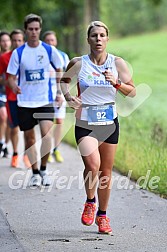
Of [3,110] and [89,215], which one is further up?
[89,215]

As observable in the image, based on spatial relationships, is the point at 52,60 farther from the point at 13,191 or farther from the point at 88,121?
the point at 88,121

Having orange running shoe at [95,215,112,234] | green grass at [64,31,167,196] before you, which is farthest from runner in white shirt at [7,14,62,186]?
orange running shoe at [95,215,112,234]

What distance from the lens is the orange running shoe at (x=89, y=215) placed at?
7605 millimetres

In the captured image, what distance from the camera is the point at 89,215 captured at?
7637 millimetres

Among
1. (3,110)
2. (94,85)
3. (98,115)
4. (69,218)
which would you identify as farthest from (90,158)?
(3,110)

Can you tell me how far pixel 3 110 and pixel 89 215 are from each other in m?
6.43

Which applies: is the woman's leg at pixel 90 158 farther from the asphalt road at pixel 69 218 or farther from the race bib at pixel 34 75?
the race bib at pixel 34 75

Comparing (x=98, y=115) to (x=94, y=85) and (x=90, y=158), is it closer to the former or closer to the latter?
(x=94, y=85)

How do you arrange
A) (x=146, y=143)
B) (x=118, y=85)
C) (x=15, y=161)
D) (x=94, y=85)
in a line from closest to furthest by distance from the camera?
(x=118, y=85), (x=94, y=85), (x=15, y=161), (x=146, y=143)

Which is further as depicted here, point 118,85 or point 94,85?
point 94,85

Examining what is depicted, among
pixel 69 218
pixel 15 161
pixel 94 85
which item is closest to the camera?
pixel 94 85

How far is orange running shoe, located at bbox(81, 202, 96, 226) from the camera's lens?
761cm

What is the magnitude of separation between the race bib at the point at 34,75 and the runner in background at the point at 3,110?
9.57 ft

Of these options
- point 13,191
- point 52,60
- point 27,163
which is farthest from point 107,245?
point 27,163
